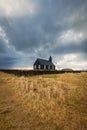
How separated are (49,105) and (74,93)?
10.4 feet

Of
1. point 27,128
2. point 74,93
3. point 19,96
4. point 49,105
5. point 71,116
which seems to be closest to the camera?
point 27,128

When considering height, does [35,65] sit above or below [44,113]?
above

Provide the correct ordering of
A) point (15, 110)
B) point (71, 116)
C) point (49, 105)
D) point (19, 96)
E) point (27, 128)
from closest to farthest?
1. point (27, 128)
2. point (71, 116)
3. point (15, 110)
4. point (49, 105)
5. point (19, 96)

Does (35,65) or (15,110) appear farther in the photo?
(35,65)

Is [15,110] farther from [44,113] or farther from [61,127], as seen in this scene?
[61,127]

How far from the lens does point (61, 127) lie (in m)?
6.39

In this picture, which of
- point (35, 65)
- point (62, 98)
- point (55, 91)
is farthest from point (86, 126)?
point (35, 65)

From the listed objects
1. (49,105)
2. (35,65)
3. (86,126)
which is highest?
(35,65)

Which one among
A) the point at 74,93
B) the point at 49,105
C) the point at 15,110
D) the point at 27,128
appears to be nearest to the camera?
the point at 27,128

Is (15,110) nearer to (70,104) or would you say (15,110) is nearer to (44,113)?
(44,113)

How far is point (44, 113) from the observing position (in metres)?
7.48

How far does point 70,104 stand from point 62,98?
74 centimetres

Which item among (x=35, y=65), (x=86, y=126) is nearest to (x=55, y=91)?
(x=86, y=126)

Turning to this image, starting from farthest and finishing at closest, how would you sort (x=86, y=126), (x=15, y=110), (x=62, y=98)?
(x=62, y=98) < (x=15, y=110) < (x=86, y=126)
